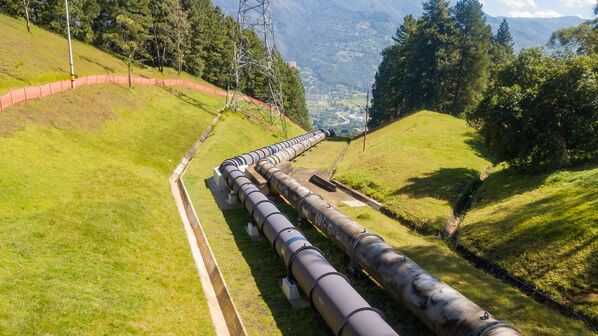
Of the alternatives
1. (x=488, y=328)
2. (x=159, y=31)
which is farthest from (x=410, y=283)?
(x=159, y=31)

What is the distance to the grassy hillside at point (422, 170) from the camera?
1286 inches

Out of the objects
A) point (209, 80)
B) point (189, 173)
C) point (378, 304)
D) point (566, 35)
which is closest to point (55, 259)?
point (378, 304)

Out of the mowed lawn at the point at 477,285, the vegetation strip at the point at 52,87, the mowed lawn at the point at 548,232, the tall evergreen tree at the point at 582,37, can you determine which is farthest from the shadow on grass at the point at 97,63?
the tall evergreen tree at the point at 582,37

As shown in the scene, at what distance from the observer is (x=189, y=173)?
129 feet

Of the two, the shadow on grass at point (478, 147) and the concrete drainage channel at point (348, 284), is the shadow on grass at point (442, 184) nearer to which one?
the shadow on grass at point (478, 147)

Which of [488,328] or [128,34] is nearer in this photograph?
[488,328]

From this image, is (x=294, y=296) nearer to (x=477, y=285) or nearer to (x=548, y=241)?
(x=477, y=285)

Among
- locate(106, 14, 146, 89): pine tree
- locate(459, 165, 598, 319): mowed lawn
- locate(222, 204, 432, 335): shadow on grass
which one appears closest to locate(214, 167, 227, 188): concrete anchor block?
locate(222, 204, 432, 335): shadow on grass

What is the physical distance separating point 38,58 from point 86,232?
4703 centimetres

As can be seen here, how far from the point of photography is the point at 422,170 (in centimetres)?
3997

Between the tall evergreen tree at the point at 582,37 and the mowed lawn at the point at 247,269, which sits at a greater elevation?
the tall evergreen tree at the point at 582,37

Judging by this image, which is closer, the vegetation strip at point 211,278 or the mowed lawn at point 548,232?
the vegetation strip at point 211,278

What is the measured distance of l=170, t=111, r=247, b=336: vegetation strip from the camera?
17.0 meters

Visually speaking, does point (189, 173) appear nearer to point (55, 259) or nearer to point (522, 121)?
point (55, 259)
